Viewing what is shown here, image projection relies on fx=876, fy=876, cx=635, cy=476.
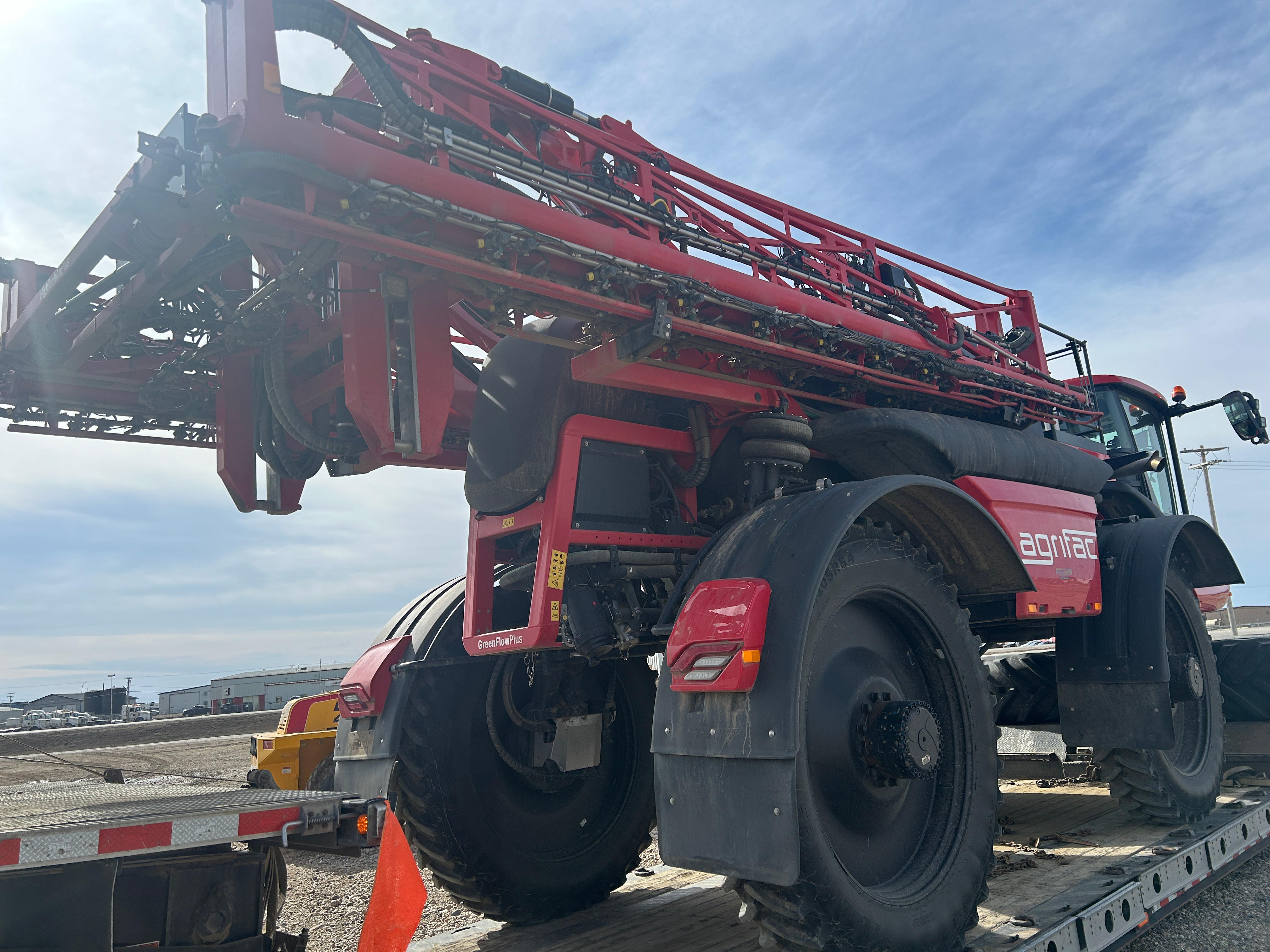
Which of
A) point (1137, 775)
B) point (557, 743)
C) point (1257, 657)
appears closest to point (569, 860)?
point (557, 743)

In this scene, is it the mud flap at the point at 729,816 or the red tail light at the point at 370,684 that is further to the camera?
the red tail light at the point at 370,684

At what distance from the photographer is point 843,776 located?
10.8ft

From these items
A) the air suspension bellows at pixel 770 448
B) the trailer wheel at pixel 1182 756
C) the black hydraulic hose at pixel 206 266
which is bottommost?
the trailer wheel at pixel 1182 756

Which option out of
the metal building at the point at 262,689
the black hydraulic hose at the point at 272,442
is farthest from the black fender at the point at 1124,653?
the metal building at the point at 262,689

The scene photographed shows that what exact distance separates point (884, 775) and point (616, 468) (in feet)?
5.59

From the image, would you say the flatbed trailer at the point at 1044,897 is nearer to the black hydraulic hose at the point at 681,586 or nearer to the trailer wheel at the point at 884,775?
the trailer wheel at the point at 884,775

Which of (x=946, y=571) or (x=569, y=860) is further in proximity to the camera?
(x=569, y=860)

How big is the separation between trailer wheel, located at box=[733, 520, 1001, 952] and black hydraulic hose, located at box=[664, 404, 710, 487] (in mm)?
942

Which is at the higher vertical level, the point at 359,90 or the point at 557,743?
the point at 359,90

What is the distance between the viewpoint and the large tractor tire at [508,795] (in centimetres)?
421

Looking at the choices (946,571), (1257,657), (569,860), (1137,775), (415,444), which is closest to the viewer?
(415,444)

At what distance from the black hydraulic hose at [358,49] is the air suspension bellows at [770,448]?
2005 millimetres

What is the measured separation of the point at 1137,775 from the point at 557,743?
3.40 meters

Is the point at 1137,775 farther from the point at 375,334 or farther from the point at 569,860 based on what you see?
the point at 375,334
